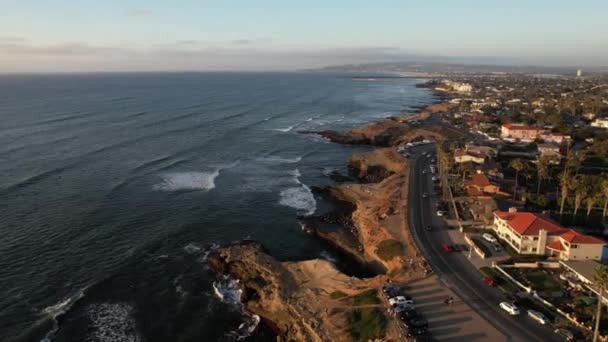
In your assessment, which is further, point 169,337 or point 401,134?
point 401,134

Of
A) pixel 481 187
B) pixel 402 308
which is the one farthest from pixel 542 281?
pixel 481 187

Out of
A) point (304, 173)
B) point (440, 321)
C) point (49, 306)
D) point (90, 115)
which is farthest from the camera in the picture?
point (90, 115)

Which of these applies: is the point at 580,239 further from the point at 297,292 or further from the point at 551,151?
the point at 551,151

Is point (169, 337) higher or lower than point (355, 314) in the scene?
lower

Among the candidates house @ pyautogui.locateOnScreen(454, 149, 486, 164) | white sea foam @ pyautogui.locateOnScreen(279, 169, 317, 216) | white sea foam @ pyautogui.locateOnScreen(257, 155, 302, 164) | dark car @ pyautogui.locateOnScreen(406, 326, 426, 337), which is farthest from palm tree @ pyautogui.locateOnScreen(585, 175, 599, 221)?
white sea foam @ pyautogui.locateOnScreen(257, 155, 302, 164)

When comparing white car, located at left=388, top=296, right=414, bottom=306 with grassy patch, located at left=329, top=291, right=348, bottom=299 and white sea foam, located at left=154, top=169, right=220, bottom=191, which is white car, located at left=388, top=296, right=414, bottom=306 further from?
white sea foam, located at left=154, top=169, right=220, bottom=191

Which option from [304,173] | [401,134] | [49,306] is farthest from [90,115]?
[49,306]

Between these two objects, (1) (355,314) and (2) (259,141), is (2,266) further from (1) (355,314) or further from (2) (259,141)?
(2) (259,141)
